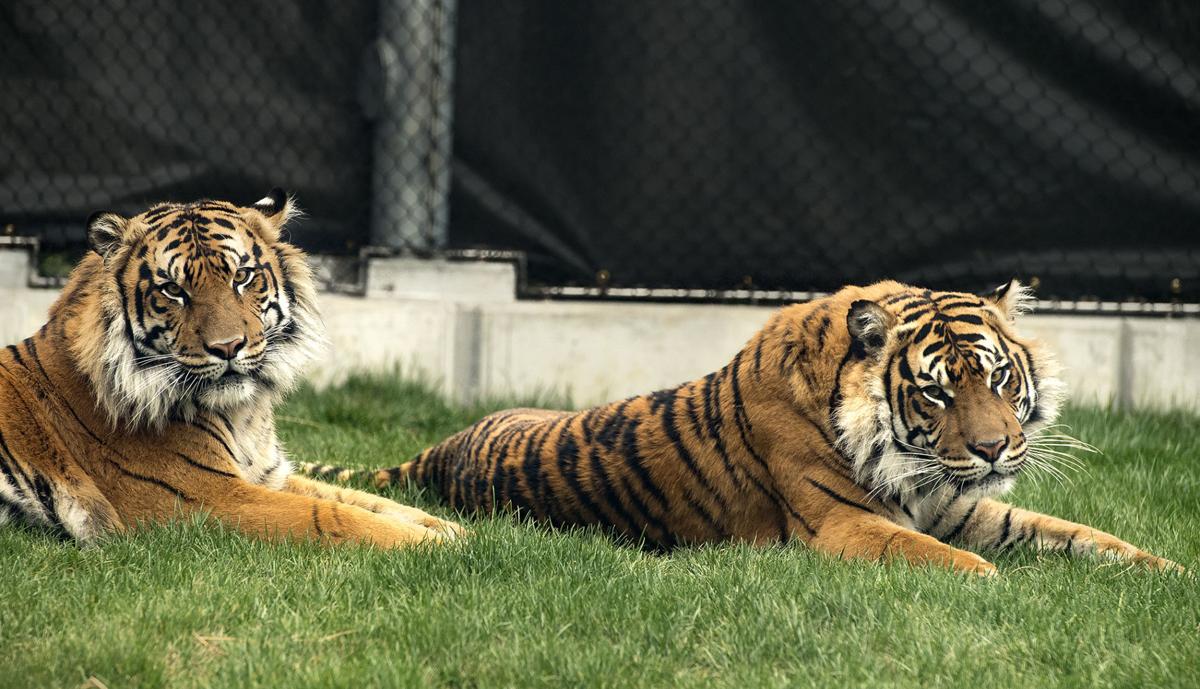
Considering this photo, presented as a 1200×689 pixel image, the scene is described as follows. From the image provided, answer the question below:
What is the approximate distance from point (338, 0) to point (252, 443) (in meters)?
3.34

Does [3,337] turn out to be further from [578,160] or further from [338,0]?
[578,160]

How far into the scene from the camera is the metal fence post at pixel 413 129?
6961 millimetres

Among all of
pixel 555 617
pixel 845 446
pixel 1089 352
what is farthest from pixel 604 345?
pixel 555 617

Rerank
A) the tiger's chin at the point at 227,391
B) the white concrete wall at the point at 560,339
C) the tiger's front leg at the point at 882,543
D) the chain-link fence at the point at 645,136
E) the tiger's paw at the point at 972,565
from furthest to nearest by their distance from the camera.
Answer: the chain-link fence at the point at 645,136
the white concrete wall at the point at 560,339
the tiger's chin at the point at 227,391
the tiger's front leg at the point at 882,543
the tiger's paw at the point at 972,565

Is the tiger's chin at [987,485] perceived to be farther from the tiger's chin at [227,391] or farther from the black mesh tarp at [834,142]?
the black mesh tarp at [834,142]

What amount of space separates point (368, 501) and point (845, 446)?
1.63 metres

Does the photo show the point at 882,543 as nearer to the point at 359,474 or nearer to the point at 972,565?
the point at 972,565

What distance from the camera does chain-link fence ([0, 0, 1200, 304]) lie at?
271 inches

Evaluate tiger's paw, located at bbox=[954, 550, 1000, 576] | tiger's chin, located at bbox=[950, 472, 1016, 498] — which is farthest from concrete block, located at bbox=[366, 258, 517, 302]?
tiger's paw, located at bbox=[954, 550, 1000, 576]

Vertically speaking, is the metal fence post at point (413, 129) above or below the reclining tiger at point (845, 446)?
above

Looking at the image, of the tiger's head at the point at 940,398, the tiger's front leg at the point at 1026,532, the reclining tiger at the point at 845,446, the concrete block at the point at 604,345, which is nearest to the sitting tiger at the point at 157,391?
the reclining tiger at the point at 845,446

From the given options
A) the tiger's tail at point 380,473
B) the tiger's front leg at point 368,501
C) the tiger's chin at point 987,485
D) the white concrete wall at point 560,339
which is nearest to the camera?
the tiger's chin at point 987,485

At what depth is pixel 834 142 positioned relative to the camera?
700 cm

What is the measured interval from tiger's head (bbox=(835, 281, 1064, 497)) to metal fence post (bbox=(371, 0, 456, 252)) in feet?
11.3
